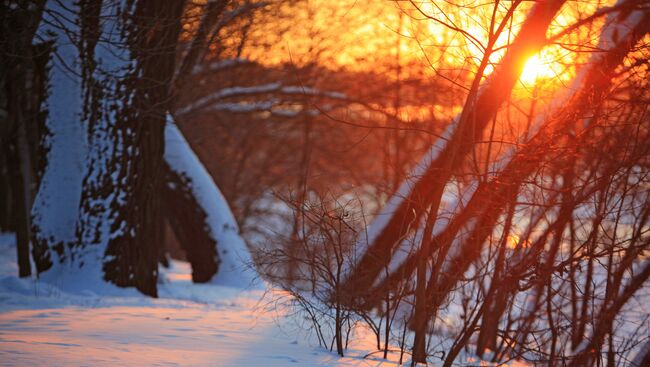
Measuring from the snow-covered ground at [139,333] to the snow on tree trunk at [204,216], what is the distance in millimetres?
2385

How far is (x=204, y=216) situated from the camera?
11289 mm

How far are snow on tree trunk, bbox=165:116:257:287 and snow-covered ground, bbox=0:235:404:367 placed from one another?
93.9 inches

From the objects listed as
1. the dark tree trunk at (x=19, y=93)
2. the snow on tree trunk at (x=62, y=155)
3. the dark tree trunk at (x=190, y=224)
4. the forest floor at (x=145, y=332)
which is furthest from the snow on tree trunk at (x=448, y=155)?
the dark tree trunk at (x=19, y=93)

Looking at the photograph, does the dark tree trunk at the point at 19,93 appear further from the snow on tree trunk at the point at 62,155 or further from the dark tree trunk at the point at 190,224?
the dark tree trunk at the point at 190,224

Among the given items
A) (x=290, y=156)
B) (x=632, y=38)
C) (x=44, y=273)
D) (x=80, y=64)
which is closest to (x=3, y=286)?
(x=44, y=273)

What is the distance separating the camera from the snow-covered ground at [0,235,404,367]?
494cm

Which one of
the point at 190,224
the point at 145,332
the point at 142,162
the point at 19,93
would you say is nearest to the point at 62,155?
the point at 142,162

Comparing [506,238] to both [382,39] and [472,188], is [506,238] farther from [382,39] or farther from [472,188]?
[382,39]

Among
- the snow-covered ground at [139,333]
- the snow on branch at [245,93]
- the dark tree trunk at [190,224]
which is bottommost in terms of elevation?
the snow-covered ground at [139,333]

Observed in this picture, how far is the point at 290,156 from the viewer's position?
25797 mm

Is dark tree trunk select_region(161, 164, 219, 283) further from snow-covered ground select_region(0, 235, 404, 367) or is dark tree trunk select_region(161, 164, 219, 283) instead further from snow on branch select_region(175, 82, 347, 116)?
snow on branch select_region(175, 82, 347, 116)

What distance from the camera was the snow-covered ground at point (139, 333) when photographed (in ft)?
16.2

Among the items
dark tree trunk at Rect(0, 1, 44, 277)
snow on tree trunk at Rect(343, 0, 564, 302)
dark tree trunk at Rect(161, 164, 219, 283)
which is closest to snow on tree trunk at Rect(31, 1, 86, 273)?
dark tree trunk at Rect(0, 1, 44, 277)

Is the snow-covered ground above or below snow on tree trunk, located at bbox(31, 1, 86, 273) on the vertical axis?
below
